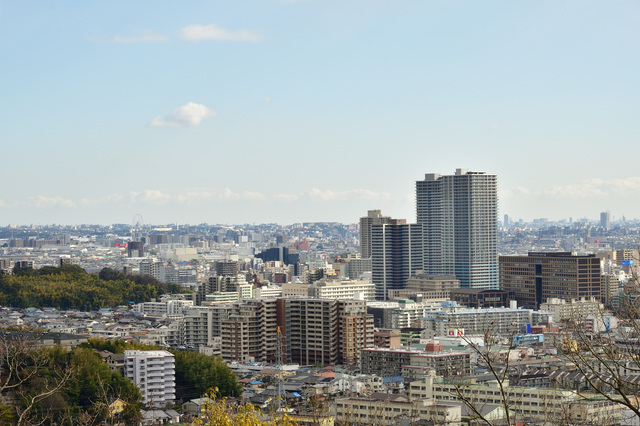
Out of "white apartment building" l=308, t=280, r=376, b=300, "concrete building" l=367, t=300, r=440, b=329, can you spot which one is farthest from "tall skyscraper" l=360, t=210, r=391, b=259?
"concrete building" l=367, t=300, r=440, b=329

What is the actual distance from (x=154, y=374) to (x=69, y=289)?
25019mm

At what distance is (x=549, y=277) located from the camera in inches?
1859

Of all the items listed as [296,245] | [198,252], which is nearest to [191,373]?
[198,252]

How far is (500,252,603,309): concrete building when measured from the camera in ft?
151

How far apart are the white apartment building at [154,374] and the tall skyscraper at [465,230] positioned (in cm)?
3381

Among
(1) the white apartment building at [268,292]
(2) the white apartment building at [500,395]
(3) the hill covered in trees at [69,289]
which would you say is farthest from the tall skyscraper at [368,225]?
(2) the white apartment building at [500,395]

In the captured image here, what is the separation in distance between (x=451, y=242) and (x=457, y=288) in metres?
7.88

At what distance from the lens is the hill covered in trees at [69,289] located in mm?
46812

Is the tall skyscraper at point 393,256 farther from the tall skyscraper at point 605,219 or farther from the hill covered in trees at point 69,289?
the tall skyscraper at point 605,219

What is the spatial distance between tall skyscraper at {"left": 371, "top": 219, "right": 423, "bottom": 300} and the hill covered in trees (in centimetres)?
1086

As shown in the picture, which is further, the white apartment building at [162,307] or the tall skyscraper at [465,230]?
the tall skyscraper at [465,230]

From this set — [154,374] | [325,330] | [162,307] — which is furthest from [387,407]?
[162,307]

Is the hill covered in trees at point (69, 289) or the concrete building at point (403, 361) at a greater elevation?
the hill covered in trees at point (69, 289)

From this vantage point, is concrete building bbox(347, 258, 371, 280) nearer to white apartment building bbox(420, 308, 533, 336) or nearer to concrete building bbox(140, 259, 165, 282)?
concrete building bbox(140, 259, 165, 282)
